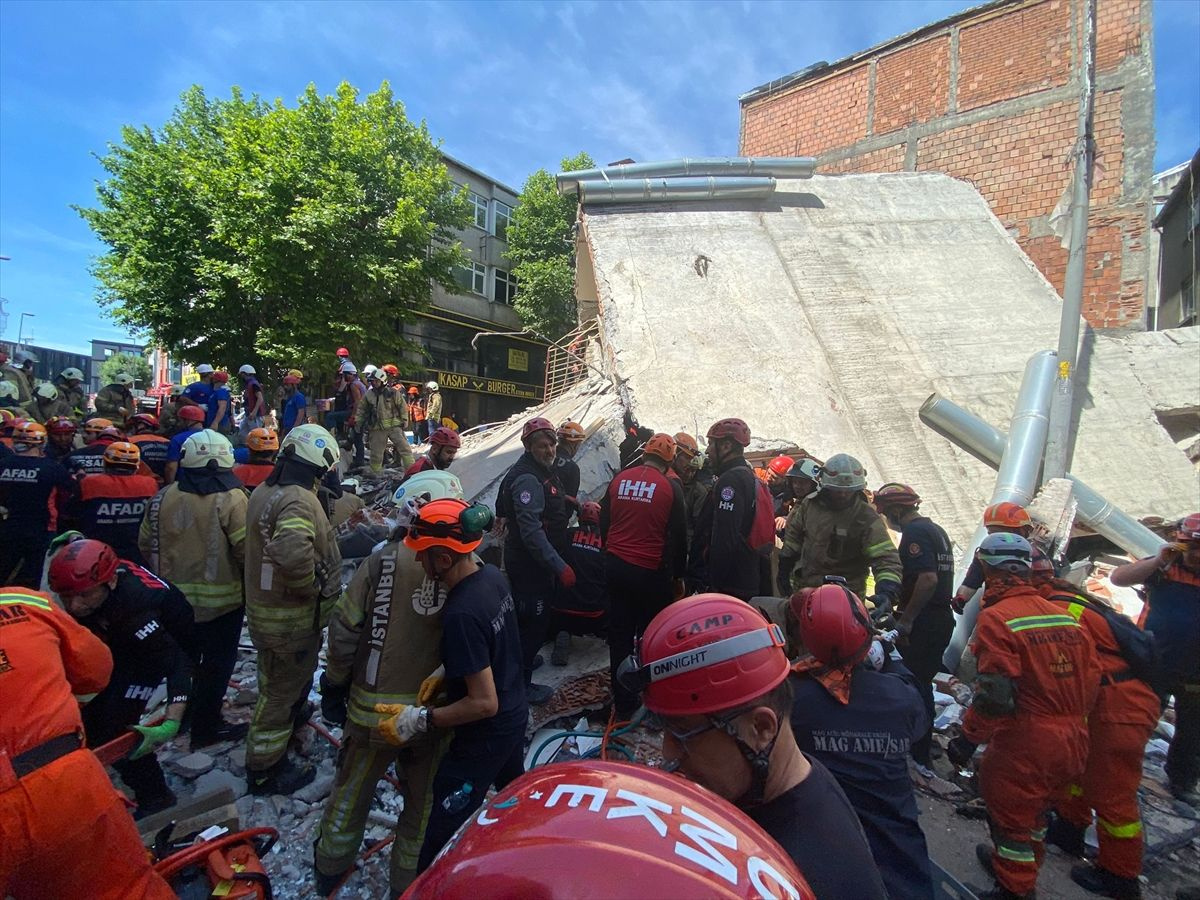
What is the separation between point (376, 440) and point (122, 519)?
619 centimetres

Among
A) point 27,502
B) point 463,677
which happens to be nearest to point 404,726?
point 463,677

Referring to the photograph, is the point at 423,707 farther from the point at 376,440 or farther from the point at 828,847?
the point at 376,440

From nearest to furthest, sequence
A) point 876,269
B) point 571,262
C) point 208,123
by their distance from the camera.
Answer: point 876,269, point 208,123, point 571,262

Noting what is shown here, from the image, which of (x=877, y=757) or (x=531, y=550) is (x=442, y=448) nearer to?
(x=531, y=550)

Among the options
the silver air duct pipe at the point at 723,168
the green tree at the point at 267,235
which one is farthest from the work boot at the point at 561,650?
the green tree at the point at 267,235

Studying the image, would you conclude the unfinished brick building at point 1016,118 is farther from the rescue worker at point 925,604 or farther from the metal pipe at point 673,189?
the rescue worker at point 925,604

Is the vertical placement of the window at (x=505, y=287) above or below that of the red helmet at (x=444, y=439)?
above

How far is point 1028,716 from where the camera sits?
105 inches

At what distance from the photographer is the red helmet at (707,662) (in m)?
1.31

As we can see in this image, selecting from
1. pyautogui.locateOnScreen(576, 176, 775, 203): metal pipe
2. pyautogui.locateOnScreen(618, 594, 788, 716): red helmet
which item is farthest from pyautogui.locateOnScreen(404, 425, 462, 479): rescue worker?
pyautogui.locateOnScreen(576, 176, 775, 203): metal pipe

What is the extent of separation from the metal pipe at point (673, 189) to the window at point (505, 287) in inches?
Result: 715

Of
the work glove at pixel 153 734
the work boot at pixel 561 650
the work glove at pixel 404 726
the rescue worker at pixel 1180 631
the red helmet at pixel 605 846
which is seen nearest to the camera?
the red helmet at pixel 605 846

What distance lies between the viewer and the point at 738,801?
1275 mm

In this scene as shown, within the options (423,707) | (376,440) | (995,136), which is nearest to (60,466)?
(423,707)
